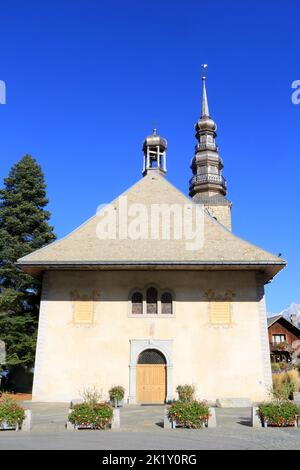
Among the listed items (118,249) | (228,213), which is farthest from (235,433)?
(228,213)

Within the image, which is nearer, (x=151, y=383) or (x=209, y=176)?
(x=151, y=383)

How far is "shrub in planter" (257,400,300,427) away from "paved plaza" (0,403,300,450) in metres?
0.43

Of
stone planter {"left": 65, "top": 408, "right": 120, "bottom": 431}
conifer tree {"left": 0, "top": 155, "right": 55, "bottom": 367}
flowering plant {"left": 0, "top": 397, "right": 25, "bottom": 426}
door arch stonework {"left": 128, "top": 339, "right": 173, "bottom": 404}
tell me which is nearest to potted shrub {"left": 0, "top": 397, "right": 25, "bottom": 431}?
flowering plant {"left": 0, "top": 397, "right": 25, "bottom": 426}

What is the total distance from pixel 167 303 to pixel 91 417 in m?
9.65

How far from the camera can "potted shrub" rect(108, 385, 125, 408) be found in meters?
18.1

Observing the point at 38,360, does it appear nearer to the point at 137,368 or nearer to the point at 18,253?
the point at 137,368

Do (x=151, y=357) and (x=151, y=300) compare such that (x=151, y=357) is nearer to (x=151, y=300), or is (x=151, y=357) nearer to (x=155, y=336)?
(x=155, y=336)

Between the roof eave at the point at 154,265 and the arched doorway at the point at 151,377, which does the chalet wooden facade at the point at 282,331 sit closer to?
the roof eave at the point at 154,265

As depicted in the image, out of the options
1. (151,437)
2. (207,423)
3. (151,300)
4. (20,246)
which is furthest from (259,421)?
(20,246)

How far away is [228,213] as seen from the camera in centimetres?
4269

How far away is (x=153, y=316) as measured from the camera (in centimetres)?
1995

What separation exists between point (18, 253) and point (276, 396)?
18.1m

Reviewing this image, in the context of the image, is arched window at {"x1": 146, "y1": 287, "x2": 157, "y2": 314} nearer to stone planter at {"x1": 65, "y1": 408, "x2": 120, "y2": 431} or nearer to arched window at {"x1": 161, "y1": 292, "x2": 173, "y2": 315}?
arched window at {"x1": 161, "y1": 292, "x2": 173, "y2": 315}

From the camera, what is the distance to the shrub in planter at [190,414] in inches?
441
